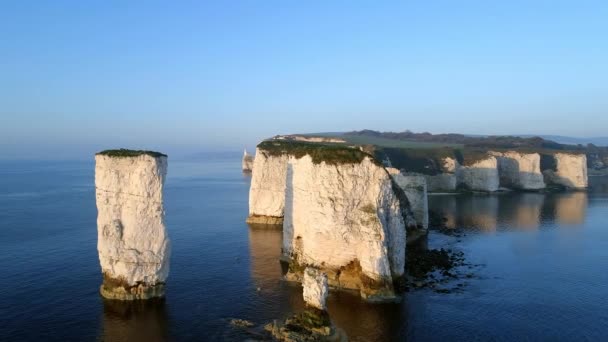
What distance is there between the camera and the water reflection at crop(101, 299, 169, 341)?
2611cm

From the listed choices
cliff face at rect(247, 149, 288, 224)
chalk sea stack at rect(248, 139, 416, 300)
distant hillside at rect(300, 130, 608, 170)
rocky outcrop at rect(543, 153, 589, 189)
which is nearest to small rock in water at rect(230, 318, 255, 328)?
chalk sea stack at rect(248, 139, 416, 300)

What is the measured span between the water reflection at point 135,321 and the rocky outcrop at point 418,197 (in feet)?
117

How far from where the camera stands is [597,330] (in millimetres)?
28422

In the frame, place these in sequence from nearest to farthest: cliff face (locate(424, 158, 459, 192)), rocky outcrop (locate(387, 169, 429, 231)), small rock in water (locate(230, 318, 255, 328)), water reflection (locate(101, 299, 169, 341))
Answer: water reflection (locate(101, 299, 169, 341)) < small rock in water (locate(230, 318, 255, 328)) < rocky outcrop (locate(387, 169, 429, 231)) < cliff face (locate(424, 158, 459, 192))

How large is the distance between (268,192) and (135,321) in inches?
1362

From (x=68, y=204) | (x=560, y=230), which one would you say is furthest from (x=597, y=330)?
(x=68, y=204)

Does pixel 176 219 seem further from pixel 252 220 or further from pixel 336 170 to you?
pixel 336 170

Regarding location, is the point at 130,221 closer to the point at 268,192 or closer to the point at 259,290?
the point at 259,290

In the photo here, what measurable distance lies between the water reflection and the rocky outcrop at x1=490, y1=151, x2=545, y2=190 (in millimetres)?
93802

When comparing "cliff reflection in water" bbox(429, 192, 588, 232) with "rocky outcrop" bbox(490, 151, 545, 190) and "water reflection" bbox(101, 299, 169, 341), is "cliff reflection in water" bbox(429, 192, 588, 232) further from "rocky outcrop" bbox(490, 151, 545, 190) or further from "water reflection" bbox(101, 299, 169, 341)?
"water reflection" bbox(101, 299, 169, 341)

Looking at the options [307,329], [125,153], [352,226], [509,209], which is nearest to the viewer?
[307,329]

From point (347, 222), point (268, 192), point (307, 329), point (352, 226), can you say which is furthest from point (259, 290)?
point (268, 192)

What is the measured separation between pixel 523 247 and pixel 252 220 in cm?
3343

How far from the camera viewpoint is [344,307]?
30969 millimetres
